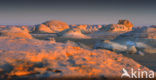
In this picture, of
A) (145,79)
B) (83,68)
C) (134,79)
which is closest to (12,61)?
(83,68)

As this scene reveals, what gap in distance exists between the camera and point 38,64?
2523 mm

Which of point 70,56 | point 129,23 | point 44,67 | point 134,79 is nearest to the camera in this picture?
point 44,67

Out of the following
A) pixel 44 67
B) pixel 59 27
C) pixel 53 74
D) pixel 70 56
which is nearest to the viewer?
pixel 53 74

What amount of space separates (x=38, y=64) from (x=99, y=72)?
106 centimetres

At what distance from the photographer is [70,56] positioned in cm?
302

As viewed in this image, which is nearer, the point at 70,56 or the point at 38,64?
the point at 38,64

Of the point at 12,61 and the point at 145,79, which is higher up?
the point at 12,61

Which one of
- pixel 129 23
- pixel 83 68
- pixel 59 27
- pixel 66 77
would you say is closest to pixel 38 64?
pixel 66 77

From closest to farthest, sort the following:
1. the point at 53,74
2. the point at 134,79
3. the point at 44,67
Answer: the point at 53,74
the point at 44,67
the point at 134,79

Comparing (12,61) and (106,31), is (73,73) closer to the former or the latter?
(12,61)

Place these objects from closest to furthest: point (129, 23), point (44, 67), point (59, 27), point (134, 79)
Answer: point (44, 67)
point (134, 79)
point (129, 23)
point (59, 27)

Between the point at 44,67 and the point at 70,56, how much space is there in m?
0.74

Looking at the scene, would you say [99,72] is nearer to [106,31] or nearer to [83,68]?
[83,68]

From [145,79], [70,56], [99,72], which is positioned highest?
[70,56]
